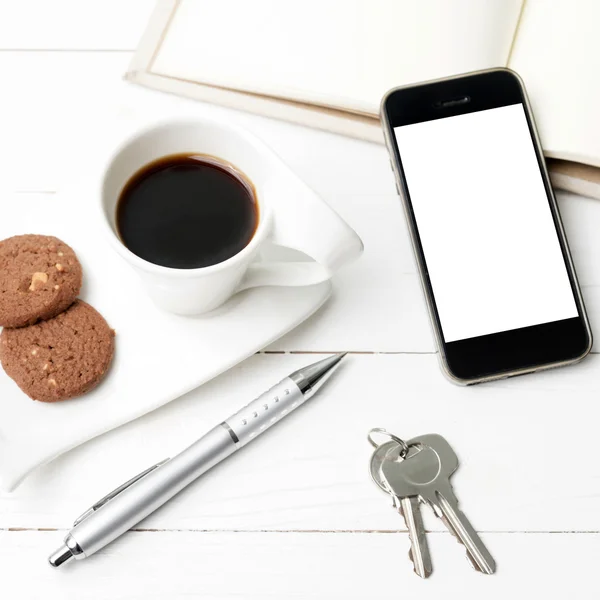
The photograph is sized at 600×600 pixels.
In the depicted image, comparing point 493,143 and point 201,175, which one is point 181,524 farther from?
point 493,143

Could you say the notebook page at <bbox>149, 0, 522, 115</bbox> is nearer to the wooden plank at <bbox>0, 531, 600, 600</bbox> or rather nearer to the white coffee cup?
the white coffee cup

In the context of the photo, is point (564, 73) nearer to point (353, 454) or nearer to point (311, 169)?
point (311, 169)

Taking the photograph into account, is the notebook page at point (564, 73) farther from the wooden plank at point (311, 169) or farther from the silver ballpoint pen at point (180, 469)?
the silver ballpoint pen at point (180, 469)

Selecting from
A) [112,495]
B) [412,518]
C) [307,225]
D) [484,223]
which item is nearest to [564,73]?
[484,223]

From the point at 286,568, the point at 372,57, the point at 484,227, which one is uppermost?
the point at 372,57

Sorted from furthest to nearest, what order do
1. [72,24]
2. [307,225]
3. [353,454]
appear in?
[72,24]
[353,454]
[307,225]

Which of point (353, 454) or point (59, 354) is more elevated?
point (59, 354)

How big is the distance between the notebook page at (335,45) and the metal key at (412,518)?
0.33 metres

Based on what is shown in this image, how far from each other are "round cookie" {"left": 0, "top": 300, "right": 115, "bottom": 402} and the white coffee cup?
6 cm

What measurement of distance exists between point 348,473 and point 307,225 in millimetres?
234

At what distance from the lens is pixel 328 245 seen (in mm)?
560

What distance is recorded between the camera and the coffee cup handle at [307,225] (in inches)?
21.8

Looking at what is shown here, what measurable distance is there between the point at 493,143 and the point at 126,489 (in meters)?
0.45

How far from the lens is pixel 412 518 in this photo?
2.10 ft
